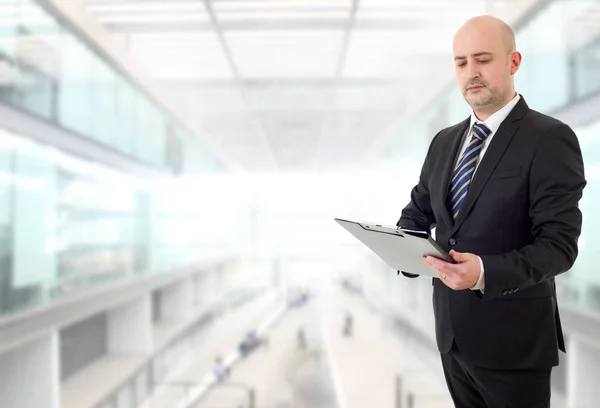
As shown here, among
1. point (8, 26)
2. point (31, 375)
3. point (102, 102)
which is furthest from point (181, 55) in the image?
point (31, 375)

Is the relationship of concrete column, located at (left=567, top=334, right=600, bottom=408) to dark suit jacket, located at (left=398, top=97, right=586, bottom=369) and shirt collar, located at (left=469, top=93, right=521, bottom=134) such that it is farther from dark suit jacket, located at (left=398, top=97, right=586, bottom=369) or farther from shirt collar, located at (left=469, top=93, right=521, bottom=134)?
shirt collar, located at (left=469, top=93, right=521, bottom=134)

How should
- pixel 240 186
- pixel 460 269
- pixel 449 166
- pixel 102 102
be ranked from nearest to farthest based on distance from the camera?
1. pixel 460 269
2. pixel 449 166
3. pixel 102 102
4. pixel 240 186

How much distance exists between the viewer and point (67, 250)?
3646 millimetres

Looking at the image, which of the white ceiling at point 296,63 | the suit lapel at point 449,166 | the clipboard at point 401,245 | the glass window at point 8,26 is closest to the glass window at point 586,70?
the white ceiling at point 296,63

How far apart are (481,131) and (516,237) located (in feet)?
0.82

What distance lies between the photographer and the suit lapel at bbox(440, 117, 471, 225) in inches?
49.7

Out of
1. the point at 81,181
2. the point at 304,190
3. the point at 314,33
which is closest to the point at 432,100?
the point at 314,33

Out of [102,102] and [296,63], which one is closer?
[102,102]

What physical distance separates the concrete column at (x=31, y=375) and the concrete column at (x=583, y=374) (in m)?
2.93

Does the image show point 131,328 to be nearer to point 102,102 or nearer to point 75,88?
point 102,102

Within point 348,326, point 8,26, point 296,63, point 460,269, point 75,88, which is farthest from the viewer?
point 348,326

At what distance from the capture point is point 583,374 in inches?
111

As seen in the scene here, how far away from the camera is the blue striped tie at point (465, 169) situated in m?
1.25

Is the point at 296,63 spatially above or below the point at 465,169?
above
